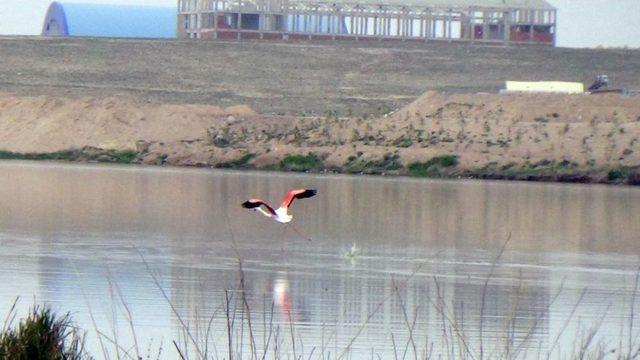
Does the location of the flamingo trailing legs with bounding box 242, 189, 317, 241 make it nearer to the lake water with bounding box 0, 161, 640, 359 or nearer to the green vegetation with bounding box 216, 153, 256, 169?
the lake water with bounding box 0, 161, 640, 359

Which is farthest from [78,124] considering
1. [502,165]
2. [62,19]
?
[62,19]

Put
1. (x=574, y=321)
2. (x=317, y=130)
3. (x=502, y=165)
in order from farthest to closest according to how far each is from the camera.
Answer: (x=317, y=130) → (x=502, y=165) → (x=574, y=321)

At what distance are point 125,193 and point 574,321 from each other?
66.4 feet

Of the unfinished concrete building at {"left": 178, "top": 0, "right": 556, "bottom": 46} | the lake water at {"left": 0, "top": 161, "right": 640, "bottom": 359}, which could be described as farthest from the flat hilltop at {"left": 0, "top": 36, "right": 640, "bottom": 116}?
the lake water at {"left": 0, "top": 161, "right": 640, "bottom": 359}

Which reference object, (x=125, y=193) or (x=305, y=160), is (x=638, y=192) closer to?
(x=305, y=160)

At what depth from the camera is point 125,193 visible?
115 ft

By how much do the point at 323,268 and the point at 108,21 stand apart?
69.4 m

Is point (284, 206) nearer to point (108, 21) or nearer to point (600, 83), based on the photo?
point (600, 83)

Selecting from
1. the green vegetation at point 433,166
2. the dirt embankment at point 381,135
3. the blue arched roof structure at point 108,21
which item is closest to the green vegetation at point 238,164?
the dirt embankment at point 381,135

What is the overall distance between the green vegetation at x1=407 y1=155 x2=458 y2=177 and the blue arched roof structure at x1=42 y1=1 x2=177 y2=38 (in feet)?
117

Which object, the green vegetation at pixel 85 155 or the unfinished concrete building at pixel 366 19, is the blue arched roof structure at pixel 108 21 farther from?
the green vegetation at pixel 85 155

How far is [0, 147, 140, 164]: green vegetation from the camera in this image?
5450 centimetres

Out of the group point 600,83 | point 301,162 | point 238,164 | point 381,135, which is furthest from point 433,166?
point 600,83

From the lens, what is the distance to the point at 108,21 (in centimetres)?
8838
